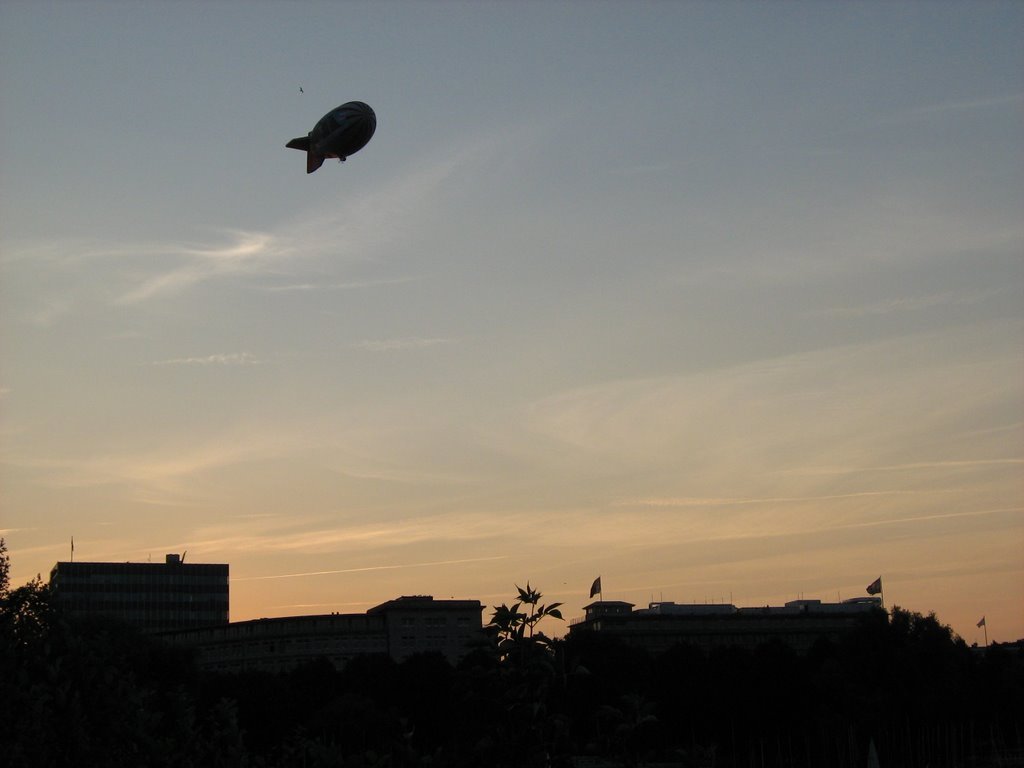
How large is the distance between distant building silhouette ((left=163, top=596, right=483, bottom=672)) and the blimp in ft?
466

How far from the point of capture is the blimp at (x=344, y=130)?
53406mm

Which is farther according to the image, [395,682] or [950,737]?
[395,682]

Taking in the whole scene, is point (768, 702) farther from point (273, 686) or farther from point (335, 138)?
point (335, 138)

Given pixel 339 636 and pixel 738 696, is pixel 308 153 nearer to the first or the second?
pixel 738 696

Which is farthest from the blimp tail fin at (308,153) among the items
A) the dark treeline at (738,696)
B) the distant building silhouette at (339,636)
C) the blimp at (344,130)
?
the distant building silhouette at (339,636)

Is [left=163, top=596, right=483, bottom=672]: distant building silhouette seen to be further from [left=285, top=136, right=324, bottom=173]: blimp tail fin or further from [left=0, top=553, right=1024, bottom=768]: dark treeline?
[left=285, top=136, right=324, bottom=173]: blimp tail fin

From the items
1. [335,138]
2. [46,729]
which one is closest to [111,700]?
[46,729]

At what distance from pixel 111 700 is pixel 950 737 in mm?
94301

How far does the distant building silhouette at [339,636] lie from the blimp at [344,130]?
142 meters

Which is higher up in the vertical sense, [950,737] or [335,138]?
[335,138]

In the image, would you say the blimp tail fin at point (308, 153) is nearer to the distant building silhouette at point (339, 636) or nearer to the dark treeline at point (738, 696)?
the dark treeline at point (738, 696)

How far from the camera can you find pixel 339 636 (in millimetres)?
190125

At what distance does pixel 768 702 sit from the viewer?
11544cm

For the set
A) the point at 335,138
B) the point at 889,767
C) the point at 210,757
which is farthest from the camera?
the point at 889,767
